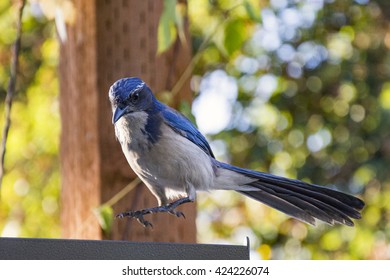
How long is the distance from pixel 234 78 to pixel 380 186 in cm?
99

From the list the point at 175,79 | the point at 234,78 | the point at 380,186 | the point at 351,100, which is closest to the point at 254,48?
the point at 234,78

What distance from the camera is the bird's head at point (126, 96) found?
1.35 metres

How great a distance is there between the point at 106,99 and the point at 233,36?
1.21 feet

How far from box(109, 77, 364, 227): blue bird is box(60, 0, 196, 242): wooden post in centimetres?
66

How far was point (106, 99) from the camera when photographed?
2221 mm

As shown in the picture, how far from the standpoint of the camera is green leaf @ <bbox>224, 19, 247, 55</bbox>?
7.02 feet

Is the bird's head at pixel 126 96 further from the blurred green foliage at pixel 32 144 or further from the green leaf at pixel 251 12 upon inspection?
the blurred green foliage at pixel 32 144

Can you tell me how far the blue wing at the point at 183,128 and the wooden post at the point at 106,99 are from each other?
2.16 feet

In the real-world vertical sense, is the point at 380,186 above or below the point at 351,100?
below

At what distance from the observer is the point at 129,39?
223 cm

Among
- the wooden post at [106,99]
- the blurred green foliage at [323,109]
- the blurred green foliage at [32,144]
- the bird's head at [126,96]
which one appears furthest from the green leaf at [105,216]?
the blurred green foliage at [323,109]
